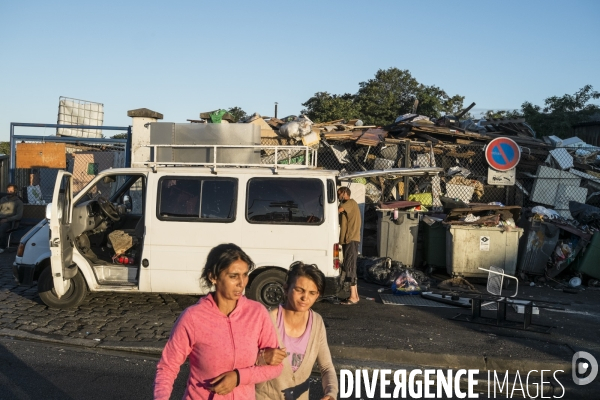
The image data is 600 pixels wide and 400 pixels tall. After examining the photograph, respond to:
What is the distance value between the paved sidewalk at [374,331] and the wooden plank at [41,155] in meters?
5.39

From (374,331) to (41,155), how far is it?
10.1 metres

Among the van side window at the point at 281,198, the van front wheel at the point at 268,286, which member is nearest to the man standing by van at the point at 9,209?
the van side window at the point at 281,198

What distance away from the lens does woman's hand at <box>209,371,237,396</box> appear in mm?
2857

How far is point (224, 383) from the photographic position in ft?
9.40

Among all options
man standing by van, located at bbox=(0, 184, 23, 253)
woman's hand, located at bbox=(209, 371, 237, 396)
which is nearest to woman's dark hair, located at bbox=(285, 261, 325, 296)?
woman's hand, located at bbox=(209, 371, 237, 396)

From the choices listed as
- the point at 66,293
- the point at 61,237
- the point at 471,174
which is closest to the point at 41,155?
the point at 66,293

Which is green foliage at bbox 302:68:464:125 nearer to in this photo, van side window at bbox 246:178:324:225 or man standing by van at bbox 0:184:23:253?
man standing by van at bbox 0:184:23:253

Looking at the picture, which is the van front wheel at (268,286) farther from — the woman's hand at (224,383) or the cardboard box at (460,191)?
the cardboard box at (460,191)

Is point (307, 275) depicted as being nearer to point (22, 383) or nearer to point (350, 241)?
point (22, 383)

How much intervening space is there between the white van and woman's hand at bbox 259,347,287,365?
5.41 meters

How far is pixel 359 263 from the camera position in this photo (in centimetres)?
1175

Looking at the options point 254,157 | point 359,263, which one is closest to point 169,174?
point 254,157

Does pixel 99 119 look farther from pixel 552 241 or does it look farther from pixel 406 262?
pixel 552 241

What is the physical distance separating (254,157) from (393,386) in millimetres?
4416
